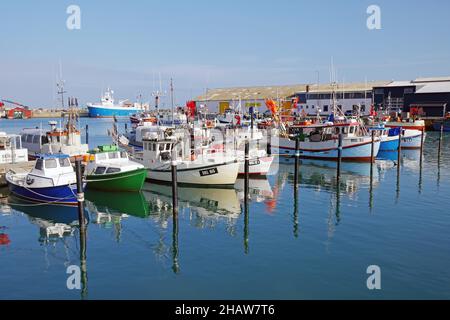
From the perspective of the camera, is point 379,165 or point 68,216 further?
point 379,165

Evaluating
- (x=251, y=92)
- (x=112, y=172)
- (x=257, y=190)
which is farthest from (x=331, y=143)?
(x=251, y=92)

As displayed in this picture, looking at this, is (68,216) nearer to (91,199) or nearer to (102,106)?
(91,199)

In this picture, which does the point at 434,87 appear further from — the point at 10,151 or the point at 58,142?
the point at 10,151

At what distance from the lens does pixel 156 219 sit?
2631cm

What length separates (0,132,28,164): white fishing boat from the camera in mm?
36938

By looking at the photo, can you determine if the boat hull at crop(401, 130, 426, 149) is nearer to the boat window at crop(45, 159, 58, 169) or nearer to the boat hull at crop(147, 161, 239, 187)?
the boat hull at crop(147, 161, 239, 187)

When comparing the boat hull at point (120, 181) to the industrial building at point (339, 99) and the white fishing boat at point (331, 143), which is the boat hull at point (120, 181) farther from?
the industrial building at point (339, 99)

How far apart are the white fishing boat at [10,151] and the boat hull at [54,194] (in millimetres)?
9567

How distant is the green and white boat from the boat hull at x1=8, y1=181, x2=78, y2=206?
120 inches

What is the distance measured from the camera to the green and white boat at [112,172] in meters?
31.6

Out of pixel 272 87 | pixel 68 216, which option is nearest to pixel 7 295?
pixel 68 216

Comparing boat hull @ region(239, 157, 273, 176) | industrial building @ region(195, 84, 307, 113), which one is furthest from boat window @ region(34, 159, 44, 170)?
industrial building @ region(195, 84, 307, 113)
